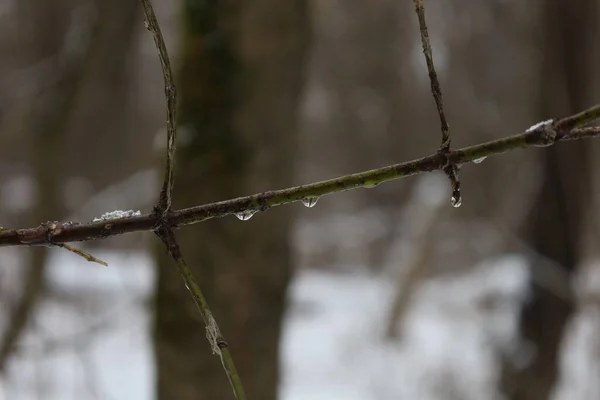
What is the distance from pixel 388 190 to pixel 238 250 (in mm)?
6268

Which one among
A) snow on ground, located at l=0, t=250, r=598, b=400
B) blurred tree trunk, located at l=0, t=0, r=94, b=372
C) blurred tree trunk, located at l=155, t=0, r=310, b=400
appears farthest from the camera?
snow on ground, located at l=0, t=250, r=598, b=400

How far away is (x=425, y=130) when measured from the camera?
6.92m

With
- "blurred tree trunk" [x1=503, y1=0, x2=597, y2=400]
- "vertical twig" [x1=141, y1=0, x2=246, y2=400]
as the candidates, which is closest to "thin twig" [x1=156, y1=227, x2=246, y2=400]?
"vertical twig" [x1=141, y1=0, x2=246, y2=400]

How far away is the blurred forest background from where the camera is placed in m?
1.25

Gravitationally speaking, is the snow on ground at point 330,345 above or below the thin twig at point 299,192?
above

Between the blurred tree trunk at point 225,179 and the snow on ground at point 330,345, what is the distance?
55 centimetres

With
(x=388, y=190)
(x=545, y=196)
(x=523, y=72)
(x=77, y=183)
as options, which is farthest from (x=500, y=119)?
(x=77, y=183)

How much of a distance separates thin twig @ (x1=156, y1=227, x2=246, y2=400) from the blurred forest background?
0.88 metres

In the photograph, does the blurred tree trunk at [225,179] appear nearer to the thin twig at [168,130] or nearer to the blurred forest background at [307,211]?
the blurred forest background at [307,211]

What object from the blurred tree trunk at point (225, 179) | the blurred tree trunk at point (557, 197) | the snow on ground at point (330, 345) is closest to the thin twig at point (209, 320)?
the blurred tree trunk at point (225, 179)

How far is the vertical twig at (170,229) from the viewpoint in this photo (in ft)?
1.11

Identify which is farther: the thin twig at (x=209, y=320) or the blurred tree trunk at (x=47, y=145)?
the blurred tree trunk at (x=47, y=145)

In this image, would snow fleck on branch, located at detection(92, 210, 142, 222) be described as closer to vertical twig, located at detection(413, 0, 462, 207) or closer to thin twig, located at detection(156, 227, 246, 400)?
thin twig, located at detection(156, 227, 246, 400)

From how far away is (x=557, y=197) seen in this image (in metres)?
2.03
